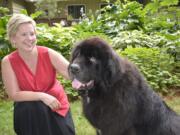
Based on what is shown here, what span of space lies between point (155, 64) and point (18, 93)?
14.9 feet

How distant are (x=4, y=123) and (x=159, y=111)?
3.19m

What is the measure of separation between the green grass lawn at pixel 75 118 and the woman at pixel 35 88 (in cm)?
118

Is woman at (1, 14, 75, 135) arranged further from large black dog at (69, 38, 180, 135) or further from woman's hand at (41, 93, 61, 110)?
large black dog at (69, 38, 180, 135)

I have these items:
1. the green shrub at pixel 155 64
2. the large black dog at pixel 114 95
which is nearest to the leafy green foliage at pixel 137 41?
the green shrub at pixel 155 64

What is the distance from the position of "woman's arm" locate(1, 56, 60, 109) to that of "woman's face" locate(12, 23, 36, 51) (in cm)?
31

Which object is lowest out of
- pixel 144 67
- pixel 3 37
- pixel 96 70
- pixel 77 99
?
pixel 77 99

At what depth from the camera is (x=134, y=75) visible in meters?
3.55

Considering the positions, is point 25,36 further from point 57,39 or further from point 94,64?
point 57,39

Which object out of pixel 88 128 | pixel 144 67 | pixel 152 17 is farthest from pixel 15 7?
pixel 88 128

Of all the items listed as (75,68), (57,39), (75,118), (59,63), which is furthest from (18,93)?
(57,39)

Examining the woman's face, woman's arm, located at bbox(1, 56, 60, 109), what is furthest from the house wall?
the woman's face

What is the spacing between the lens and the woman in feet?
13.5

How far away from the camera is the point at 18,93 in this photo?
4113 millimetres

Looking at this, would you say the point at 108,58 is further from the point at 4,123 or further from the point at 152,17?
the point at 152,17
